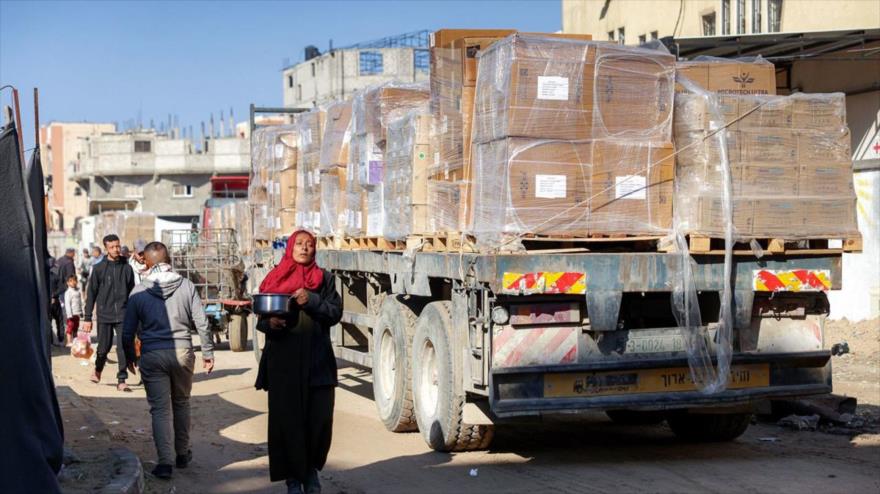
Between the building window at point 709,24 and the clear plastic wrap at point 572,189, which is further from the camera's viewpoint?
the building window at point 709,24

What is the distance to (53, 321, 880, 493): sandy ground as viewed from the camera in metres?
8.77

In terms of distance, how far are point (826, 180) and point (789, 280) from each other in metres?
0.81

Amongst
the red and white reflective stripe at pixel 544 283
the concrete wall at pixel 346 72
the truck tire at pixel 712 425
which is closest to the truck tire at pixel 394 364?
the truck tire at pixel 712 425

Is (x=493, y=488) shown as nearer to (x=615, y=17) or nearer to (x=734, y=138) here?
(x=734, y=138)

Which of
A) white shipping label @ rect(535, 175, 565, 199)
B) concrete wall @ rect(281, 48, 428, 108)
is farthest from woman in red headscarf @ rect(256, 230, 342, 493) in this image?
concrete wall @ rect(281, 48, 428, 108)

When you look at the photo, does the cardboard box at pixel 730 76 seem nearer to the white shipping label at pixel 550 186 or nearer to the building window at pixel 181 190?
the white shipping label at pixel 550 186

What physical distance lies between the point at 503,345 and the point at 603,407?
87 cm

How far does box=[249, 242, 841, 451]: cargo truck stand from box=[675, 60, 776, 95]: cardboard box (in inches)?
57.7

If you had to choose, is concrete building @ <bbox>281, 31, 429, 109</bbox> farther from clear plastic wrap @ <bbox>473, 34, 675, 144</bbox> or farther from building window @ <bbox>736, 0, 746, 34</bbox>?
clear plastic wrap @ <bbox>473, 34, 675, 144</bbox>

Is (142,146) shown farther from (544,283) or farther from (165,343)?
(544,283)

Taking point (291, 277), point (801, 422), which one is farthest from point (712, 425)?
point (291, 277)

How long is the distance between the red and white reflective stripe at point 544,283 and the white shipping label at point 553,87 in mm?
1286

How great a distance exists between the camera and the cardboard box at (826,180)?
9297mm

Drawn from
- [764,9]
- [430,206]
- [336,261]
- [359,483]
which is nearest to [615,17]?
[764,9]
